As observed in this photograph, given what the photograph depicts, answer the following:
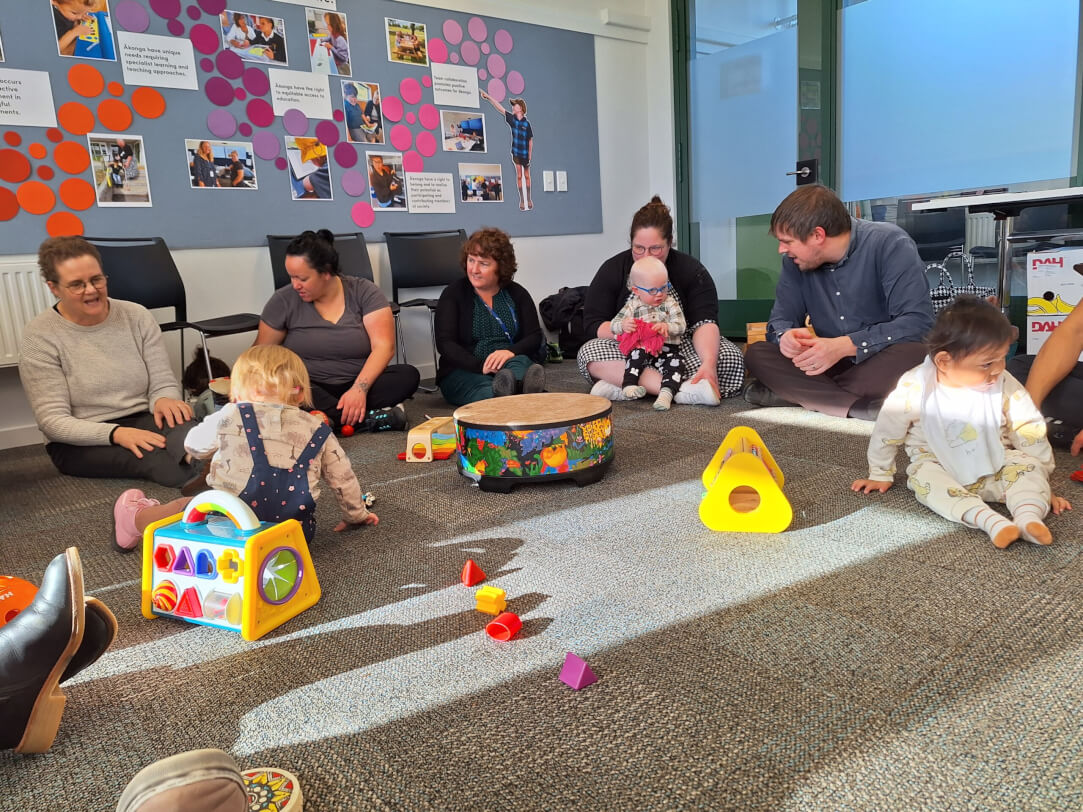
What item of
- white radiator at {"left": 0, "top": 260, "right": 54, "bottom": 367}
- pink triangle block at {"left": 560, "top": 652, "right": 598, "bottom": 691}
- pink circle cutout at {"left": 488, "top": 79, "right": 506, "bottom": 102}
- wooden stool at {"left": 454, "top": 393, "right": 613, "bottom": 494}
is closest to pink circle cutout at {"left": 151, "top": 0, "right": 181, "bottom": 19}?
white radiator at {"left": 0, "top": 260, "right": 54, "bottom": 367}

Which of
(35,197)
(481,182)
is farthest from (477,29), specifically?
(35,197)

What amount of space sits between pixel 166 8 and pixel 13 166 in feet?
3.71

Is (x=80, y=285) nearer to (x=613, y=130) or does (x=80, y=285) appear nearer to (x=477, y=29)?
(x=477, y=29)

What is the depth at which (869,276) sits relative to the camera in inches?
123

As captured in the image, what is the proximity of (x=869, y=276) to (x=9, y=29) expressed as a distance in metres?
4.00

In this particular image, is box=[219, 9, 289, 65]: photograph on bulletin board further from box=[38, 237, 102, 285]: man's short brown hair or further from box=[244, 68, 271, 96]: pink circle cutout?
box=[38, 237, 102, 285]: man's short brown hair

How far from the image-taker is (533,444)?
2.41 m

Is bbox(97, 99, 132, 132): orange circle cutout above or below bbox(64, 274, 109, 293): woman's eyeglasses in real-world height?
above

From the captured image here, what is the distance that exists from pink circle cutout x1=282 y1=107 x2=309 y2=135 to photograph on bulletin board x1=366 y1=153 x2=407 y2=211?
0.41m

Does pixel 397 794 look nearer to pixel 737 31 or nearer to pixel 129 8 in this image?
pixel 129 8

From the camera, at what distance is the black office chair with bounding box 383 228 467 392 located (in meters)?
4.74

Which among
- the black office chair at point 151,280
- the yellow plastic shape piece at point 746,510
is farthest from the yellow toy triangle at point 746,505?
the black office chair at point 151,280

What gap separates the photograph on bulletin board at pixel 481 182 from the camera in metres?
5.20

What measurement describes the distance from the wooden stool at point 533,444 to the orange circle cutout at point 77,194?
8.47 feet
